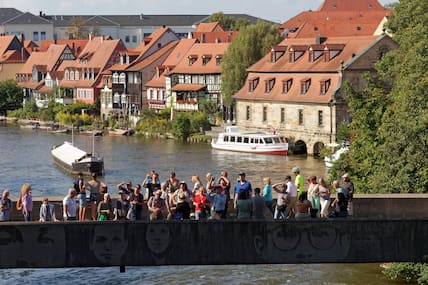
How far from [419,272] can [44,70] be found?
296ft

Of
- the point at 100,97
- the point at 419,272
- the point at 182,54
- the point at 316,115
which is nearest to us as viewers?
the point at 419,272

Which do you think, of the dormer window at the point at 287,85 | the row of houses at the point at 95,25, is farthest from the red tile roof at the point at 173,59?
the row of houses at the point at 95,25

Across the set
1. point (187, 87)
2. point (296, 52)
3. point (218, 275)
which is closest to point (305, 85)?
point (296, 52)

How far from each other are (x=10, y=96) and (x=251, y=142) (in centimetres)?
4755

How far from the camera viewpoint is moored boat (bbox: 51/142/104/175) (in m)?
56.8

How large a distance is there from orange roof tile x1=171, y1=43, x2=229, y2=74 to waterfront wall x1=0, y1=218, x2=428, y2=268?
6751cm

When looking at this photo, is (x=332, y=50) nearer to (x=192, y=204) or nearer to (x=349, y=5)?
(x=192, y=204)

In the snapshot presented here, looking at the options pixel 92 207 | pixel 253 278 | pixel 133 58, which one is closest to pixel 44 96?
pixel 133 58

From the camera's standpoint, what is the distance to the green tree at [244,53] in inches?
3152

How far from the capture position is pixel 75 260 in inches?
762

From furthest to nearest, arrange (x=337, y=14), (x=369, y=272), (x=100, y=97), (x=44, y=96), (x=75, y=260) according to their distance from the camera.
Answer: (x=337, y=14), (x=44, y=96), (x=100, y=97), (x=369, y=272), (x=75, y=260)

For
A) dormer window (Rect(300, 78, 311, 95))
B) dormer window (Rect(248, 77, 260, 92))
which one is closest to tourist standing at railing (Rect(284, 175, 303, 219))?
dormer window (Rect(300, 78, 311, 95))

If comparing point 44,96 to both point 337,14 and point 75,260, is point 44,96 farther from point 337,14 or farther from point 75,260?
point 75,260

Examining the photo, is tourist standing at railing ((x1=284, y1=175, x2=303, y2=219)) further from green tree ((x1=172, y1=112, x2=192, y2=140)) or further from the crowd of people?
green tree ((x1=172, y1=112, x2=192, y2=140))
